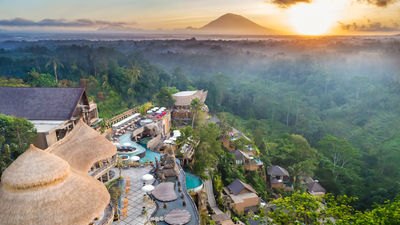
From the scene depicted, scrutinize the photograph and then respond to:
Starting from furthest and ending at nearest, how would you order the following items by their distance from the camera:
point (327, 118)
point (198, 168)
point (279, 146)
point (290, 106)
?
1. point (290, 106)
2. point (327, 118)
3. point (279, 146)
4. point (198, 168)

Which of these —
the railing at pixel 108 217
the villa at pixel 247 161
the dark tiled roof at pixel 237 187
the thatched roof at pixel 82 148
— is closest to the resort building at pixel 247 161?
the villa at pixel 247 161

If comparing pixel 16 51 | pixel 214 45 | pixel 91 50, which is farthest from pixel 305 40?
pixel 16 51

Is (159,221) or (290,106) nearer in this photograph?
(159,221)

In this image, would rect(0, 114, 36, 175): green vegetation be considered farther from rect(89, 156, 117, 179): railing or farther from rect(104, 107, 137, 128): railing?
rect(104, 107, 137, 128): railing

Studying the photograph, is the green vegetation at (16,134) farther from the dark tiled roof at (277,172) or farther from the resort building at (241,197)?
the dark tiled roof at (277,172)

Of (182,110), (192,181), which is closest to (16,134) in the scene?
(192,181)

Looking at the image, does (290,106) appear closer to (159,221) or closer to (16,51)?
(159,221)
